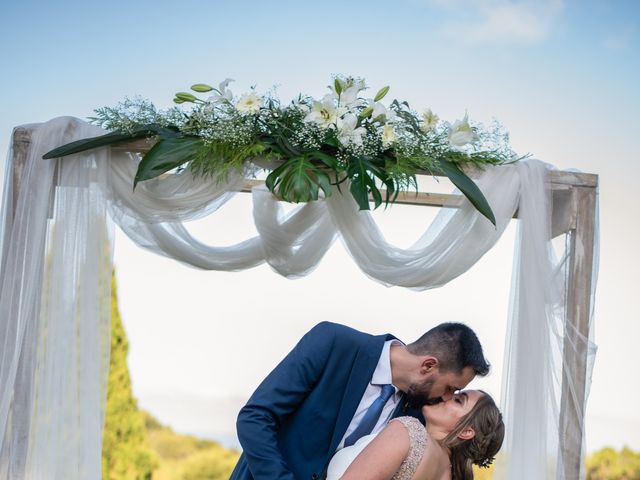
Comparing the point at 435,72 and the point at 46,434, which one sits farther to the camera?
the point at 435,72

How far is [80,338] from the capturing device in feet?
12.2

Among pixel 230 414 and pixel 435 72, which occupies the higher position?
pixel 435 72

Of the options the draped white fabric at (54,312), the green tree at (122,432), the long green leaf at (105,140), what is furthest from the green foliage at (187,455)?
the long green leaf at (105,140)

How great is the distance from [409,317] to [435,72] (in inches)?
86.7

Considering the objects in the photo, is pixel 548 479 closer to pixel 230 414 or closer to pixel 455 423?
pixel 455 423

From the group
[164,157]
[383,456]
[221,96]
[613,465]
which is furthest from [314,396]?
[613,465]

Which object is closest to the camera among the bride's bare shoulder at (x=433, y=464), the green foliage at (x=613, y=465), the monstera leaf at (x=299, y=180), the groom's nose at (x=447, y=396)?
the bride's bare shoulder at (x=433, y=464)

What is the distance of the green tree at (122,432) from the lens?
23.7ft

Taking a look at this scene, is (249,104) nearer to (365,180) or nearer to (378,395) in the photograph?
(365,180)

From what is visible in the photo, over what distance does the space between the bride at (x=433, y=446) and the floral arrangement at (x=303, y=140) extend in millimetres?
843

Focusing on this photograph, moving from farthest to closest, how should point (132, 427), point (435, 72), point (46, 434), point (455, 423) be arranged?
1. point (435, 72)
2. point (132, 427)
3. point (46, 434)
4. point (455, 423)

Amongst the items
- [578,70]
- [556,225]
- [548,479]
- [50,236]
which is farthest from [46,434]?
[578,70]

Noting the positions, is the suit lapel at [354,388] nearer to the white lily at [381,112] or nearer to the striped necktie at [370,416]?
the striped necktie at [370,416]

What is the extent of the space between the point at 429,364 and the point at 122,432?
4.77 m
